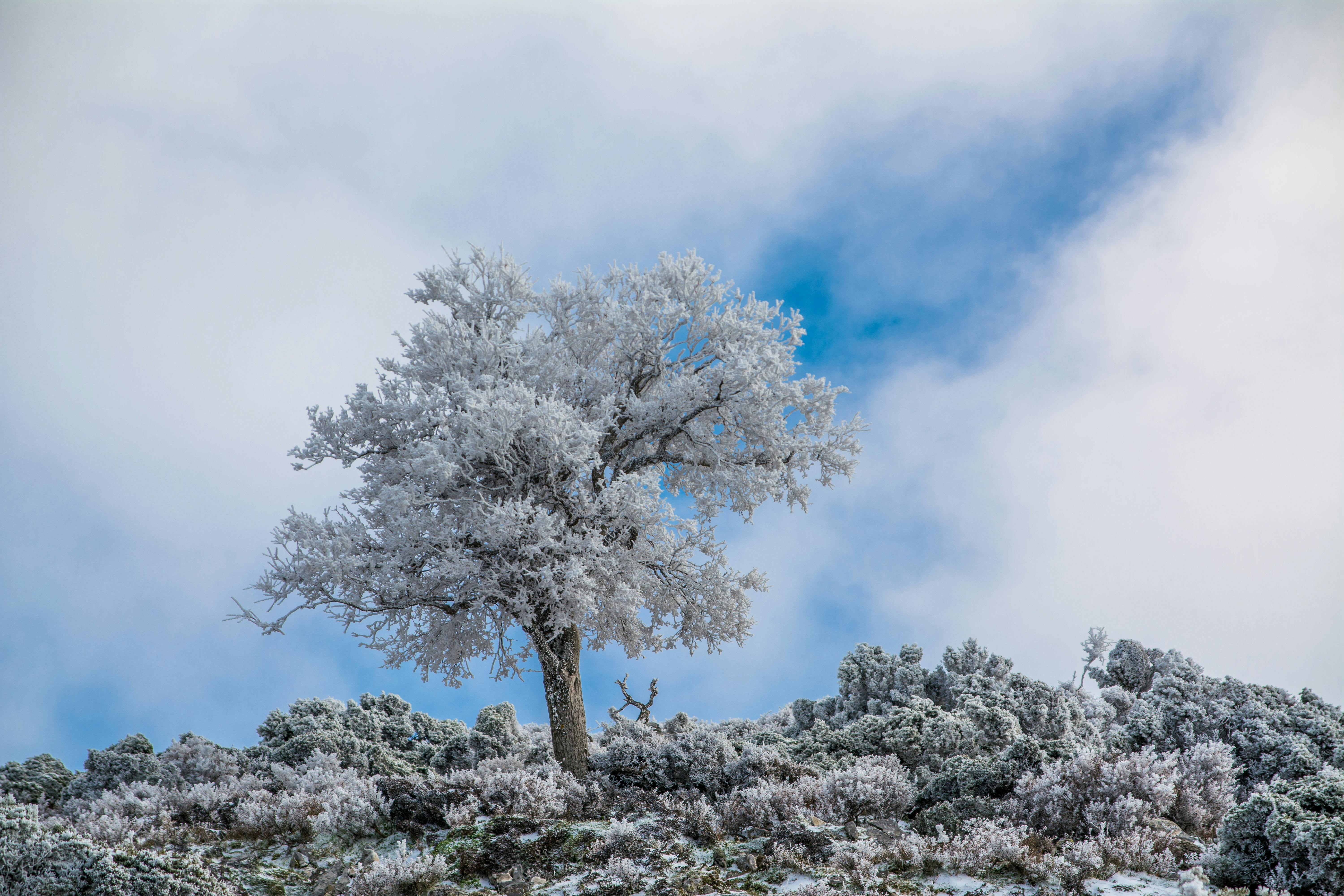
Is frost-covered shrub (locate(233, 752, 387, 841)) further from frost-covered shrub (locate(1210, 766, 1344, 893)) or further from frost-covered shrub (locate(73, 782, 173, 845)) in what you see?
frost-covered shrub (locate(1210, 766, 1344, 893))

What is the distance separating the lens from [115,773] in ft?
50.8

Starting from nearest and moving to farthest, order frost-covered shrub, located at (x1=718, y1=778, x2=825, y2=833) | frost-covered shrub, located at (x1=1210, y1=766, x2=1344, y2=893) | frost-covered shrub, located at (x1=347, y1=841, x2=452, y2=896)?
frost-covered shrub, located at (x1=1210, y1=766, x2=1344, y2=893) < frost-covered shrub, located at (x1=347, y1=841, x2=452, y2=896) < frost-covered shrub, located at (x1=718, y1=778, x2=825, y2=833)

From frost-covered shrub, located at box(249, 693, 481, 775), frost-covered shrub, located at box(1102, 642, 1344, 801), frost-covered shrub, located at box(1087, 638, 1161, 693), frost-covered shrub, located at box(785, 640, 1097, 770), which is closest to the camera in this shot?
frost-covered shrub, located at box(1102, 642, 1344, 801)

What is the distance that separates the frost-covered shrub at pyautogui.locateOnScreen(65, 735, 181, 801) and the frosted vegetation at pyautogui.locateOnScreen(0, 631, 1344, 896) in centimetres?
5

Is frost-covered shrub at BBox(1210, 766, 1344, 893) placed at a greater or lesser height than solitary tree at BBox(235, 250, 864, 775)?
lesser

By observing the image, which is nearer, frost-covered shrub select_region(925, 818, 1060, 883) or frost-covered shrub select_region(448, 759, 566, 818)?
frost-covered shrub select_region(925, 818, 1060, 883)

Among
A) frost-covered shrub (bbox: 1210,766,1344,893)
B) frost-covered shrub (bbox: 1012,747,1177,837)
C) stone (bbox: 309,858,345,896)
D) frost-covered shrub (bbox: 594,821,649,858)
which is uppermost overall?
stone (bbox: 309,858,345,896)

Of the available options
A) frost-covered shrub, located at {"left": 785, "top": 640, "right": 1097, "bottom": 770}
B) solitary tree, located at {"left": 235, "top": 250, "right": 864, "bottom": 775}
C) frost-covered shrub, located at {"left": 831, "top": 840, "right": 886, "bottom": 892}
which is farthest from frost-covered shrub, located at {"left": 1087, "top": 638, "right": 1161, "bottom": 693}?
frost-covered shrub, located at {"left": 831, "top": 840, "right": 886, "bottom": 892}

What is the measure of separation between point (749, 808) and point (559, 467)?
261 inches

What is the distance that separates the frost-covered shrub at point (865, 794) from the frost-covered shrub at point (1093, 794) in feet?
4.70

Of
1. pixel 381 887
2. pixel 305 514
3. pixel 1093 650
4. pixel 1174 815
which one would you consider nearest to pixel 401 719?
pixel 305 514

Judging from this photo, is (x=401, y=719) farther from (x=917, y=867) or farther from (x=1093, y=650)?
(x=1093, y=650)

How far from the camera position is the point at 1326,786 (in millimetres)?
7262

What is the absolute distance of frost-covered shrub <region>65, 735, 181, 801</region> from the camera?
15.1 m
